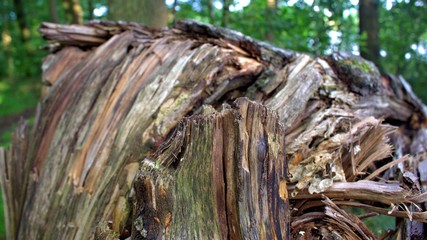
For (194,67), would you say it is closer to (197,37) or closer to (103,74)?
(197,37)

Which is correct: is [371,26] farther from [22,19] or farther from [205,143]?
[22,19]

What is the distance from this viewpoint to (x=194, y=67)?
3252 millimetres

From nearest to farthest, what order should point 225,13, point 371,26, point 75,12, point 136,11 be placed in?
point 136,11 < point 225,13 < point 371,26 < point 75,12

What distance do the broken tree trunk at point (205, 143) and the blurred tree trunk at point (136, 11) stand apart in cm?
103

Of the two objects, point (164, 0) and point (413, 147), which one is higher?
point (164, 0)

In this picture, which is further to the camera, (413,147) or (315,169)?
(413,147)

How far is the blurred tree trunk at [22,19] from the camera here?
18.0 m

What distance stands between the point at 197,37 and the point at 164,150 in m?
1.85

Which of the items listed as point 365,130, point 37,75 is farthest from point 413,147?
point 37,75

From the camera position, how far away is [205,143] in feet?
6.64

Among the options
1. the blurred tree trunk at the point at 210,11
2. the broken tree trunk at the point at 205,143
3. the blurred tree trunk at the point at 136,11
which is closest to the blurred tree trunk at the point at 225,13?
the blurred tree trunk at the point at 210,11

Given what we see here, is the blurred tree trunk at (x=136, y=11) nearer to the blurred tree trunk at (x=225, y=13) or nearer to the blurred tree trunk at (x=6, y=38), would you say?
the blurred tree trunk at (x=225, y=13)

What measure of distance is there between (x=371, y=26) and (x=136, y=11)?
4.15 meters

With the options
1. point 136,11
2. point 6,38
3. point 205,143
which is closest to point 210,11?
point 136,11
